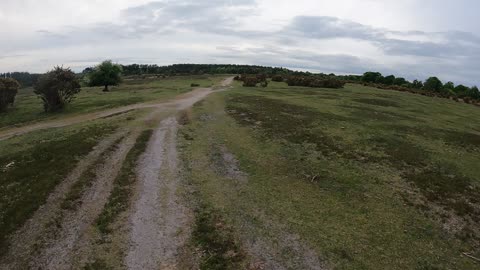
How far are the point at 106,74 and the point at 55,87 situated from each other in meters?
34.8

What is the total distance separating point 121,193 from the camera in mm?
21094

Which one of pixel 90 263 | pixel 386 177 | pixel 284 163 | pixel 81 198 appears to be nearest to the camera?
pixel 90 263

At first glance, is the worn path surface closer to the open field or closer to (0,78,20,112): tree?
the open field

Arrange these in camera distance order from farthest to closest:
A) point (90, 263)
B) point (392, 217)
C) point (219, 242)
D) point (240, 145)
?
point (240, 145) → point (392, 217) → point (219, 242) → point (90, 263)

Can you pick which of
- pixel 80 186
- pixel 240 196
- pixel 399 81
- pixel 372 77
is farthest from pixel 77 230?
pixel 399 81

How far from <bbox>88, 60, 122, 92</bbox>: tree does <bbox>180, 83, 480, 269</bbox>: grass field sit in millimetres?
49843

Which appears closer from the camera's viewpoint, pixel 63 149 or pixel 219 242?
pixel 219 242

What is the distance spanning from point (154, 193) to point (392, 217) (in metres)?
12.8

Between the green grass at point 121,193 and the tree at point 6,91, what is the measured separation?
36481 mm

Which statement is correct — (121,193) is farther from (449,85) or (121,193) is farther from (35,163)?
(449,85)

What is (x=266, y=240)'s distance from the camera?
53.5ft

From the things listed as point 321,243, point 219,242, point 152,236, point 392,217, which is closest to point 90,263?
point 152,236

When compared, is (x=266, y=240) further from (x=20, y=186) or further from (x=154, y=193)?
(x=20, y=186)

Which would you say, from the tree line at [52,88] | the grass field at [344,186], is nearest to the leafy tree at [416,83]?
the grass field at [344,186]
